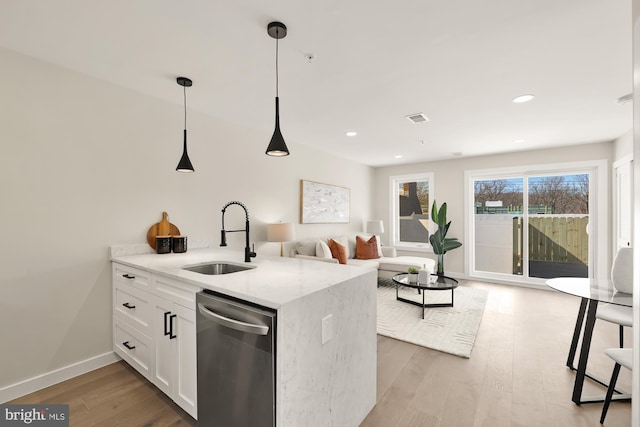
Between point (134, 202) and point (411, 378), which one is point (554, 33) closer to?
point (411, 378)

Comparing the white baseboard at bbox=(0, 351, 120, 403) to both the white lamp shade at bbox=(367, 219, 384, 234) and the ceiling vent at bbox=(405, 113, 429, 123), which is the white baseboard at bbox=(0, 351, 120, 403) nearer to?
the ceiling vent at bbox=(405, 113, 429, 123)

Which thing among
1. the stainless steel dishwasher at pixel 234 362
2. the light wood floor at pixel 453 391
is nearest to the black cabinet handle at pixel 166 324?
the stainless steel dishwasher at pixel 234 362

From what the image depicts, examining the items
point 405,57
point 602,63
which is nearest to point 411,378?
point 405,57

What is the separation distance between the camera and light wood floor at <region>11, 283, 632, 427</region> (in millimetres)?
1796

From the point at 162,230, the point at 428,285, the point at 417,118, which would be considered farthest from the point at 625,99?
the point at 162,230

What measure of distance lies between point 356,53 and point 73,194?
250 cm

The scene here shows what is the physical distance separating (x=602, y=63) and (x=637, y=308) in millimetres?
2006

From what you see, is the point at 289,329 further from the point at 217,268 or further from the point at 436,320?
the point at 436,320

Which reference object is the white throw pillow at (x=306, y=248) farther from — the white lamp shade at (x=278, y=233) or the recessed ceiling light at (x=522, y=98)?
the recessed ceiling light at (x=522, y=98)

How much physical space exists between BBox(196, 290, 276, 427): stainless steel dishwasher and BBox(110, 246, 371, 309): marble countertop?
0.20ft

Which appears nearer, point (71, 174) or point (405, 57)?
point (405, 57)

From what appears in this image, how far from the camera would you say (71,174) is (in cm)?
227

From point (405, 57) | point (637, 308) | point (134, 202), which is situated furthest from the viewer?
point (134, 202)

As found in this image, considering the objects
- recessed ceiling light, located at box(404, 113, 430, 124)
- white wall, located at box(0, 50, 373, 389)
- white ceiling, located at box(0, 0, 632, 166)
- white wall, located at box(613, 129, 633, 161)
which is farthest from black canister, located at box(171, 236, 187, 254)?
white wall, located at box(613, 129, 633, 161)
